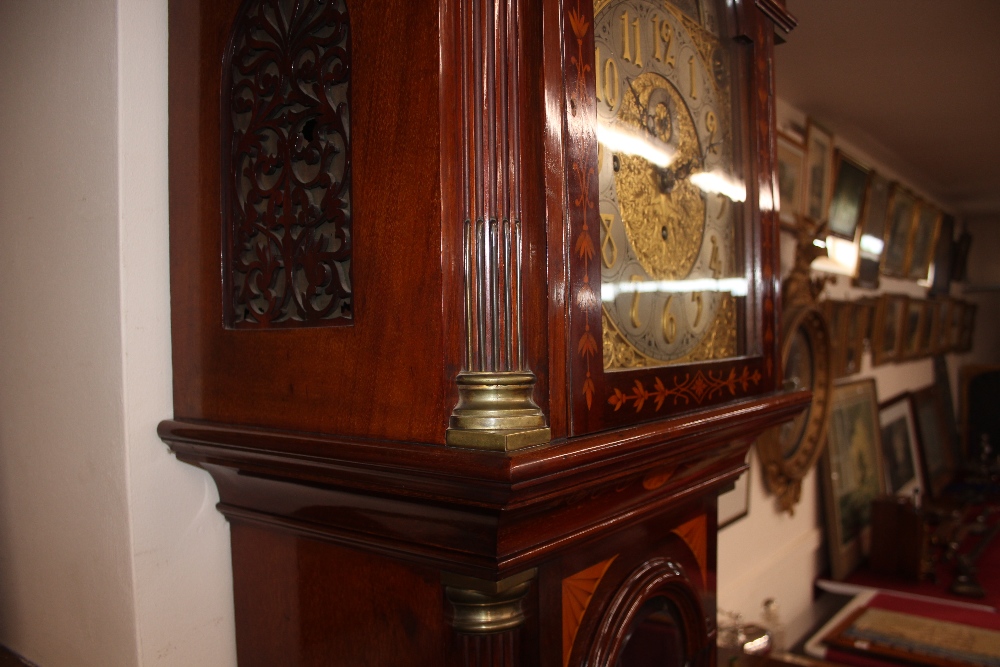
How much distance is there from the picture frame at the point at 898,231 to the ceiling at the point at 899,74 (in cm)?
19

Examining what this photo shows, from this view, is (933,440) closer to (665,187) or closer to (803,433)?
(803,433)

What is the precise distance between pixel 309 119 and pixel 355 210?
0.15m

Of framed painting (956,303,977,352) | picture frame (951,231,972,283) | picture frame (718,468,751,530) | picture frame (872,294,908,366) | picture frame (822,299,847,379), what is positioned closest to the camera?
picture frame (718,468,751,530)

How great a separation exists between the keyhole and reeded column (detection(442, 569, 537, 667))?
455 millimetres

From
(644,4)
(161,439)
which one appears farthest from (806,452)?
(161,439)

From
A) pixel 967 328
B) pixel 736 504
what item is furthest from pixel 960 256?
pixel 736 504

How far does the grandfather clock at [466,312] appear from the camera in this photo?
0.59m

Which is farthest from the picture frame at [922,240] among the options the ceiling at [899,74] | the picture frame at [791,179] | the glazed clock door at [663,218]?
the glazed clock door at [663,218]

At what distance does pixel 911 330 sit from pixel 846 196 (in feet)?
4.40

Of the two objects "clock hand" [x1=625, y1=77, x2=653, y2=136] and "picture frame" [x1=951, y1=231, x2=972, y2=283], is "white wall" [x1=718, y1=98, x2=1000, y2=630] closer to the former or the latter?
"clock hand" [x1=625, y1=77, x2=653, y2=136]

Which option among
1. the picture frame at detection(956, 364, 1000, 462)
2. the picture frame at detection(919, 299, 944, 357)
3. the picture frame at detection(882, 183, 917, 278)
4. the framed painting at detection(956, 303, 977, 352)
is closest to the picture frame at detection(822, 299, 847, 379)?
the picture frame at detection(882, 183, 917, 278)

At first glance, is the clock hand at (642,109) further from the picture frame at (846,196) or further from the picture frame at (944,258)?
the picture frame at (944,258)

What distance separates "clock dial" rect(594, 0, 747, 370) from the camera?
74cm

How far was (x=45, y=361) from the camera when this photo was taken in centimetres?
91
